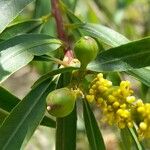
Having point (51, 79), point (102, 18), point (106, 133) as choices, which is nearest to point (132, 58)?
point (51, 79)

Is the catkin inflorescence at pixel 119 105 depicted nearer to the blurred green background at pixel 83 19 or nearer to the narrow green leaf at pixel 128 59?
the narrow green leaf at pixel 128 59

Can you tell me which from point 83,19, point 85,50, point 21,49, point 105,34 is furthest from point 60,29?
point 83,19

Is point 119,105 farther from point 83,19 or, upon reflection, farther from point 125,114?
point 83,19

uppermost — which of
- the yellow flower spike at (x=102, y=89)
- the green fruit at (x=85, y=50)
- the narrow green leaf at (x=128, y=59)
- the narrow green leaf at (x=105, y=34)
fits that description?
the narrow green leaf at (x=105, y=34)

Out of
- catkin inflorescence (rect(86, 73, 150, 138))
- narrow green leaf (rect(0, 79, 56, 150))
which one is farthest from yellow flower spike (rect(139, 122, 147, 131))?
narrow green leaf (rect(0, 79, 56, 150))

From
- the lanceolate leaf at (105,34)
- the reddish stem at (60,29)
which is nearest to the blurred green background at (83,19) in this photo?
the reddish stem at (60,29)

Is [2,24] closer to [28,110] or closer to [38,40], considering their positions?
[38,40]

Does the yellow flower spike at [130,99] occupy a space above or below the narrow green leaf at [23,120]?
above
